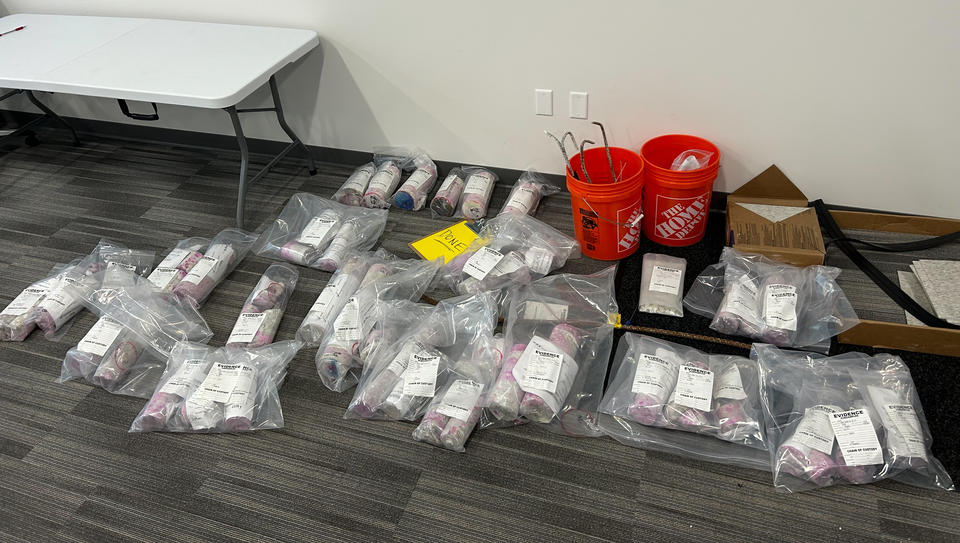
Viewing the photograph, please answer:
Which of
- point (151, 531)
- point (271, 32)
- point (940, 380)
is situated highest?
point (271, 32)

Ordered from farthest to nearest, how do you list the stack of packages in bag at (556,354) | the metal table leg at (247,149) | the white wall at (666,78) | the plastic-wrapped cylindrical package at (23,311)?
the metal table leg at (247,149) → the plastic-wrapped cylindrical package at (23,311) → the white wall at (666,78) → the stack of packages in bag at (556,354)

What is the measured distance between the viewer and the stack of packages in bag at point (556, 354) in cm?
179

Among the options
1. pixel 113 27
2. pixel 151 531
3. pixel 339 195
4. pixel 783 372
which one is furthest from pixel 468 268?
pixel 113 27

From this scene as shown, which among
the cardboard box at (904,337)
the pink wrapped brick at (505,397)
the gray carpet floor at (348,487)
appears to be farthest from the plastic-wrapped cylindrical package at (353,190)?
the cardboard box at (904,337)

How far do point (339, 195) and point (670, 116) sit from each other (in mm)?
1393

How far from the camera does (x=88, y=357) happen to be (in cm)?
211

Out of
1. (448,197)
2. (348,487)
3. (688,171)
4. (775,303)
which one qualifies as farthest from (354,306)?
(775,303)

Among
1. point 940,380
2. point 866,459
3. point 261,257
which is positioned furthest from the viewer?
point 261,257

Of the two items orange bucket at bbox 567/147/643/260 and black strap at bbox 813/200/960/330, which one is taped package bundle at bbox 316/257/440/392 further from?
black strap at bbox 813/200/960/330

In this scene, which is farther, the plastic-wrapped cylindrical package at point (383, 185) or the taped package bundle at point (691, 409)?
the plastic-wrapped cylindrical package at point (383, 185)

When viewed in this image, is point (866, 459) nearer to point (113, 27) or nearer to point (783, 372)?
point (783, 372)

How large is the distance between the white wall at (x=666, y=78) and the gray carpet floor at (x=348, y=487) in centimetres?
108

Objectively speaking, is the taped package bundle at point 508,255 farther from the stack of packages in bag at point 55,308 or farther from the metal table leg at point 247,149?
the stack of packages in bag at point 55,308

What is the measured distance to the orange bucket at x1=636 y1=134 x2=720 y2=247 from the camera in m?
2.14
